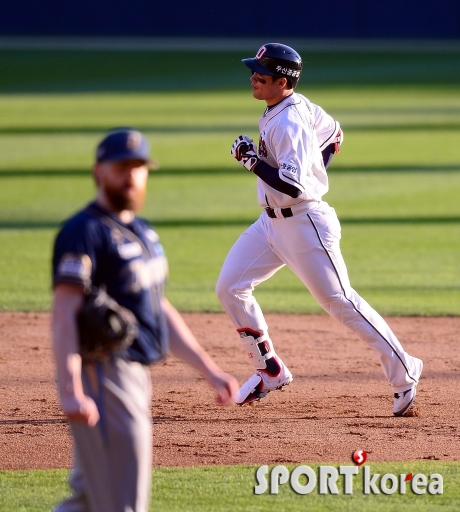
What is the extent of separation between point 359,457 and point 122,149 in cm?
254

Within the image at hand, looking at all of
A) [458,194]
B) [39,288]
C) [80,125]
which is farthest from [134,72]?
[39,288]

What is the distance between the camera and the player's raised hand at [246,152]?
19.2 feet

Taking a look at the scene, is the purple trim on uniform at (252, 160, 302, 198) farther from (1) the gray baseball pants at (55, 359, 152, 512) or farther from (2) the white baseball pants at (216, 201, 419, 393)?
(1) the gray baseball pants at (55, 359, 152, 512)

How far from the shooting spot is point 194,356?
375 cm

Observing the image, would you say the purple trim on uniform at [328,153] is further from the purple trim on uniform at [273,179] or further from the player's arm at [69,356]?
the player's arm at [69,356]

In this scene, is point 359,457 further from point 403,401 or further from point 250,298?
point 250,298

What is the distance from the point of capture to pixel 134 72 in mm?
32812

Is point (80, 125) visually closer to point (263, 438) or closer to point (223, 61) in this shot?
point (223, 61)

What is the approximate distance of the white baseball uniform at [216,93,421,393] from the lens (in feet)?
18.9

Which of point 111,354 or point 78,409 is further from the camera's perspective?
point 111,354

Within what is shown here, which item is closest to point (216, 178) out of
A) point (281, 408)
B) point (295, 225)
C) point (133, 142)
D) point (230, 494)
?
point (281, 408)

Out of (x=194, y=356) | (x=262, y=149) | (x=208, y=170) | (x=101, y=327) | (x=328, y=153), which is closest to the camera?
(x=101, y=327)

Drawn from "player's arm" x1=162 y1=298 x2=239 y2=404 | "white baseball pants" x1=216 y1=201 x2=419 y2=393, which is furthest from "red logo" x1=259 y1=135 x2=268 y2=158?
"player's arm" x1=162 y1=298 x2=239 y2=404

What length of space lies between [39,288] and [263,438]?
4.91 metres
